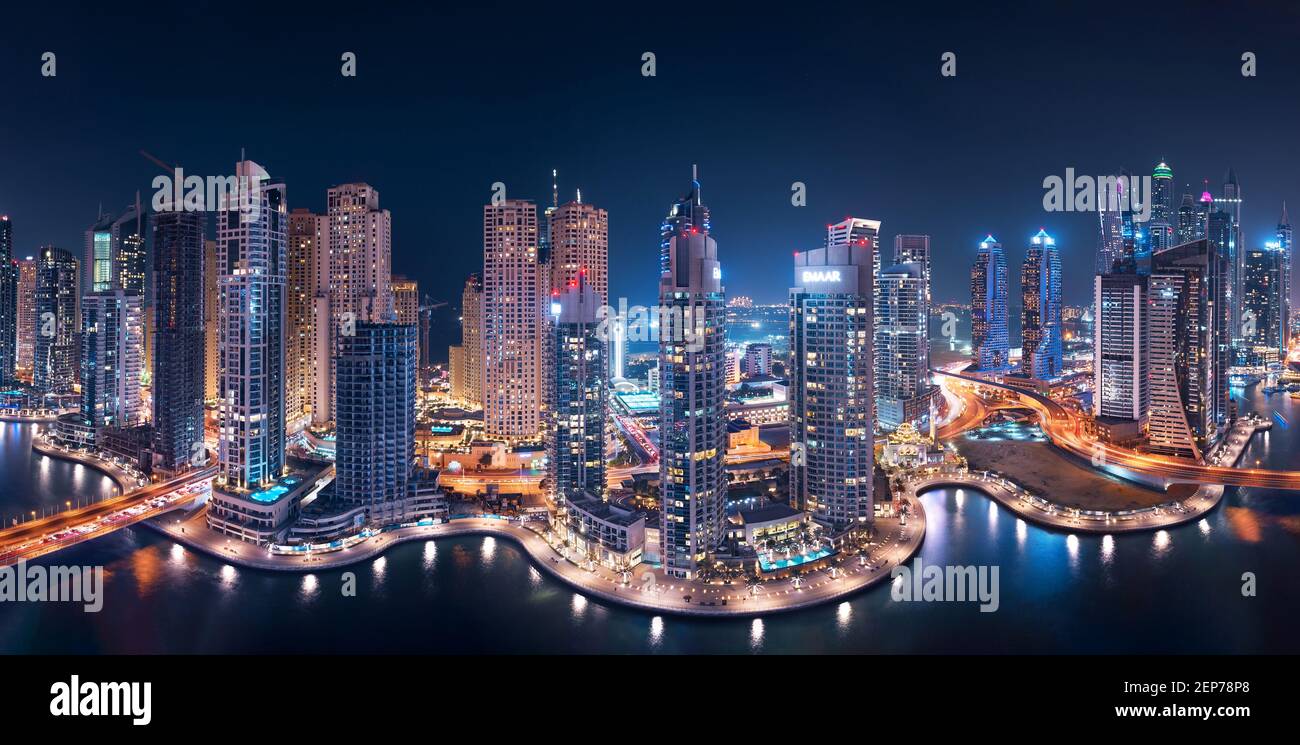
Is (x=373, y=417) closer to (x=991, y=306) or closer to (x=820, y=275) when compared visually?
(x=820, y=275)

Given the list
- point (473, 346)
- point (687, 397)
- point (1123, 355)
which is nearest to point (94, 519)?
point (687, 397)

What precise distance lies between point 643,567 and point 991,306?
1958 inches

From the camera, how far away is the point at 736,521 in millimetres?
17516

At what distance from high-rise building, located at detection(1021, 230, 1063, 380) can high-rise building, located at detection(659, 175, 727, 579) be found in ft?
143

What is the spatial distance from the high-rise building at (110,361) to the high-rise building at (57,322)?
10.3 m

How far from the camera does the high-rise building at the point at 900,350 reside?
29703 mm

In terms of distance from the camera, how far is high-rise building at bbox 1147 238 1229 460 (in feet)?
89.1

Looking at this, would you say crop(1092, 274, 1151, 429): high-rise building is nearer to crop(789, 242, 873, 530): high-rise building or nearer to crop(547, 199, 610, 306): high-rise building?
crop(789, 242, 873, 530): high-rise building

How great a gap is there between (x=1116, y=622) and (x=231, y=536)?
20.5m

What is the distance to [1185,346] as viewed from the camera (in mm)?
28547

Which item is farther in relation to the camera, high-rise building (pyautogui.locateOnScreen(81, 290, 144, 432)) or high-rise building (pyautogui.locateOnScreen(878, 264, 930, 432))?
high-rise building (pyautogui.locateOnScreen(878, 264, 930, 432))

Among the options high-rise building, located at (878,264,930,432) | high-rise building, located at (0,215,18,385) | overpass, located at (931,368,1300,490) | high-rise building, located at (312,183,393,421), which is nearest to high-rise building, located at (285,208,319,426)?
high-rise building, located at (312,183,393,421)
